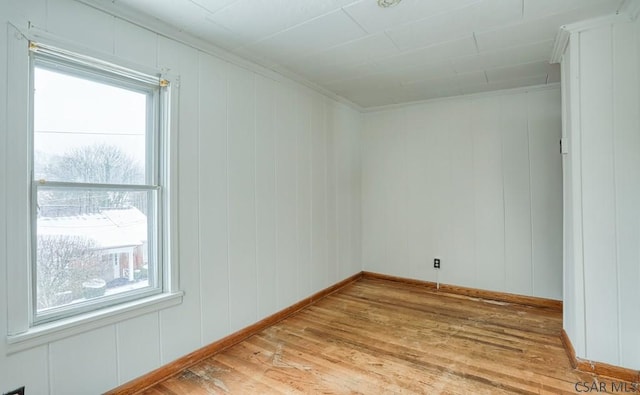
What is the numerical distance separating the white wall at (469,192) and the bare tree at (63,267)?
3495 millimetres

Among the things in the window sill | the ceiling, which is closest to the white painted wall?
the ceiling

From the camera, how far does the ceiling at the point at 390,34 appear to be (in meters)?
2.06

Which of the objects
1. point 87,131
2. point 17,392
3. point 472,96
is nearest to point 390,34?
point 472,96

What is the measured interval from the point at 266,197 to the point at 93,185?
1.41 metres

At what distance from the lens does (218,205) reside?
8.50ft

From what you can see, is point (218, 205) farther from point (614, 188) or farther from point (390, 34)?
point (614, 188)

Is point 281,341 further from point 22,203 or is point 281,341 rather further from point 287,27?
point 287,27

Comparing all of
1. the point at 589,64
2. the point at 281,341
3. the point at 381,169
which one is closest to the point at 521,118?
the point at 589,64

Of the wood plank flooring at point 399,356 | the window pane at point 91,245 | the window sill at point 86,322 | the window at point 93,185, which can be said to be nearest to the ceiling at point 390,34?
the window at point 93,185

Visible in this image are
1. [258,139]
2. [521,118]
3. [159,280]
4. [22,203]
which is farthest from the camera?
[521,118]

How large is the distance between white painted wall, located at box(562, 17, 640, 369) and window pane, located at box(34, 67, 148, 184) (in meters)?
3.09

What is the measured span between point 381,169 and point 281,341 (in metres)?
2.76

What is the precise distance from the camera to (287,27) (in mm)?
2309

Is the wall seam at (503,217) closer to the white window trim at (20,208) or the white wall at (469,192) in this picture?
the white wall at (469,192)
